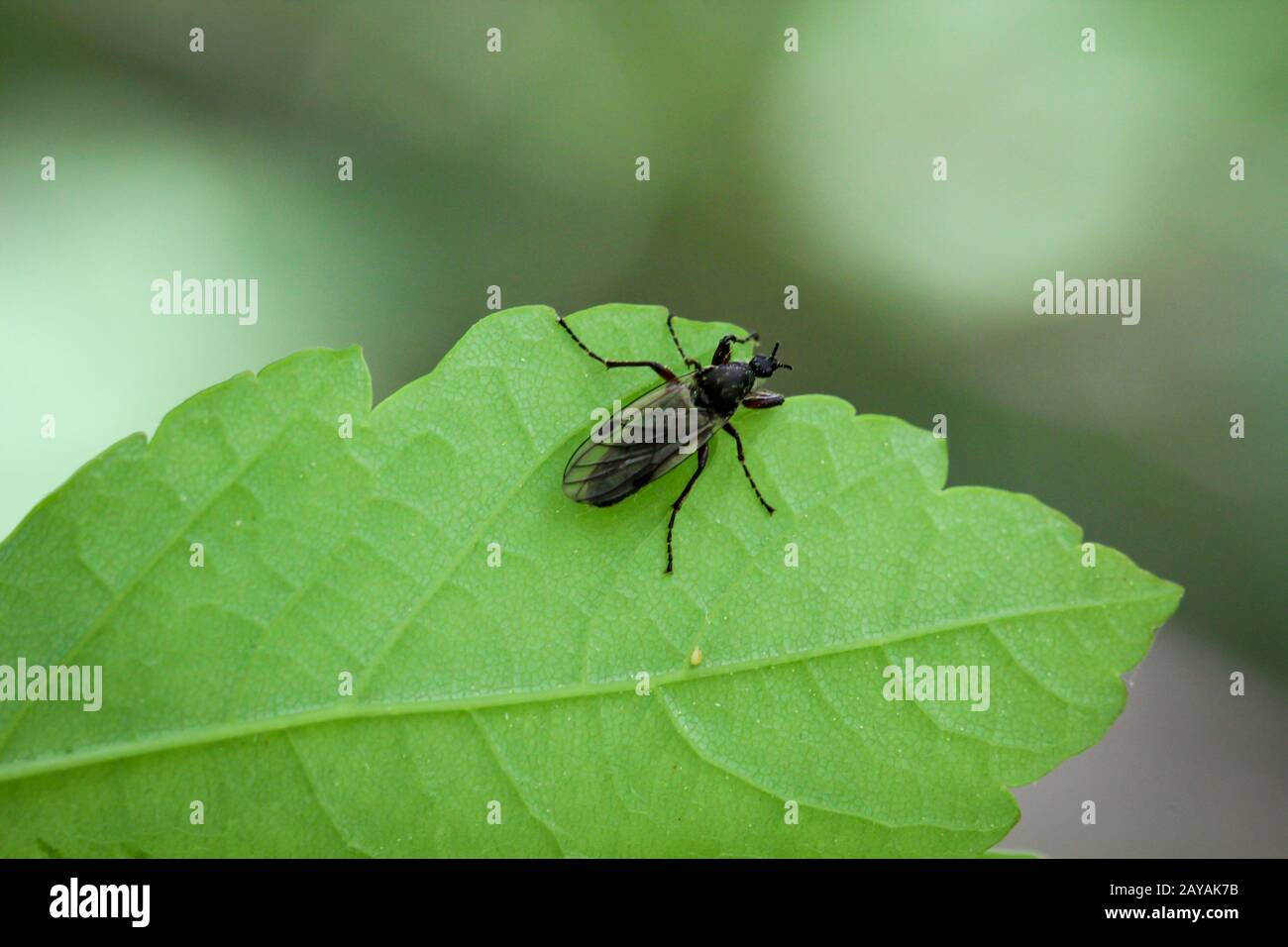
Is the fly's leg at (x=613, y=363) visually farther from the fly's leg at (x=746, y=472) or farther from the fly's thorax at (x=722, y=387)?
the fly's thorax at (x=722, y=387)

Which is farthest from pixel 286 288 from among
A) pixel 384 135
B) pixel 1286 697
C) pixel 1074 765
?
pixel 1286 697

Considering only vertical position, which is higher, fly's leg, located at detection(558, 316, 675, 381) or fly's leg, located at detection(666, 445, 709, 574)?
fly's leg, located at detection(558, 316, 675, 381)

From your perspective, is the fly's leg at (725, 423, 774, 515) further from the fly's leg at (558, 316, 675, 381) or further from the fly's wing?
the fly's leg at (558, 316, 675, 381)

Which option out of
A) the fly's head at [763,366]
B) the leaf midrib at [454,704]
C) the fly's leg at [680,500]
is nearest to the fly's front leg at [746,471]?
the fly's leg at [680,500]

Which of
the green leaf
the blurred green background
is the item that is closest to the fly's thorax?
the green leaf

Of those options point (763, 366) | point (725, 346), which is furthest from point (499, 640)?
point (763, 366)

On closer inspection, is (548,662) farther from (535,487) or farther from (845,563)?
(845,563)

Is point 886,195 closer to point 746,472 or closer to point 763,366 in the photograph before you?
point 763,366
